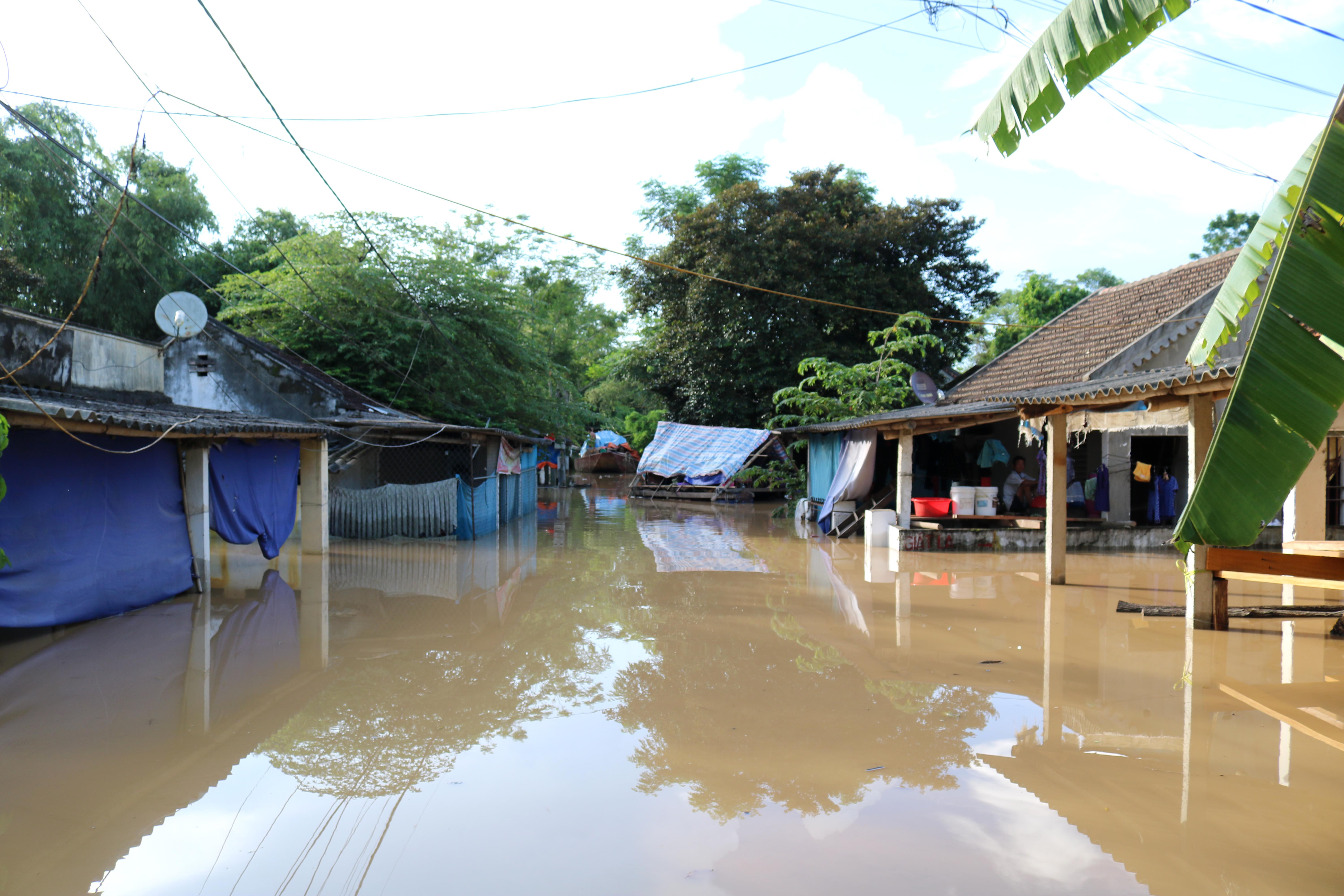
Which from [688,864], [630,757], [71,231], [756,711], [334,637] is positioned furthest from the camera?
[71,231]

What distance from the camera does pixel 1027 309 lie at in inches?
1217

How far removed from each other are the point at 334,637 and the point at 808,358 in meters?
18.3

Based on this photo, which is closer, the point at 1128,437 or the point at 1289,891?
the point at 1289,891

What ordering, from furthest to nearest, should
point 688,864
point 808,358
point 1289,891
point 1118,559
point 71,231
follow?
1. point 808,358
2. point 71,231
3. point 1118,559
4. point 688,864
5. point 1289,891

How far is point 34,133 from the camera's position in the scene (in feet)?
29.5

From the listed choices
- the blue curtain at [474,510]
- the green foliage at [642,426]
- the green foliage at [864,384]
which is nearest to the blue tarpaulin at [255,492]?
the blue curtain at [474,510]

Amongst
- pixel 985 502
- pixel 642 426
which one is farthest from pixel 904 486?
pixel 642 426

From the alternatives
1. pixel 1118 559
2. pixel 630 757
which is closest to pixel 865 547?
pixel 1118 559

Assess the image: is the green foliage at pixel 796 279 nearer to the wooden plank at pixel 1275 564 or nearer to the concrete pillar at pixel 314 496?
the concrete pillar at pixel 314 496

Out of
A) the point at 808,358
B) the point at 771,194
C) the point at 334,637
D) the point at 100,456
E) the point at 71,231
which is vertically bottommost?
the point at 334,637

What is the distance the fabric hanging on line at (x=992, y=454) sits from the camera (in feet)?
59.9

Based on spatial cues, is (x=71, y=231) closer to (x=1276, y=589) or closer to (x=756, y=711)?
(x=756, y=711)

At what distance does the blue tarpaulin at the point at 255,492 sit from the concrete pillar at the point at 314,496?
25cm

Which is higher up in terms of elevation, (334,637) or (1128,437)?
(1128,437)
